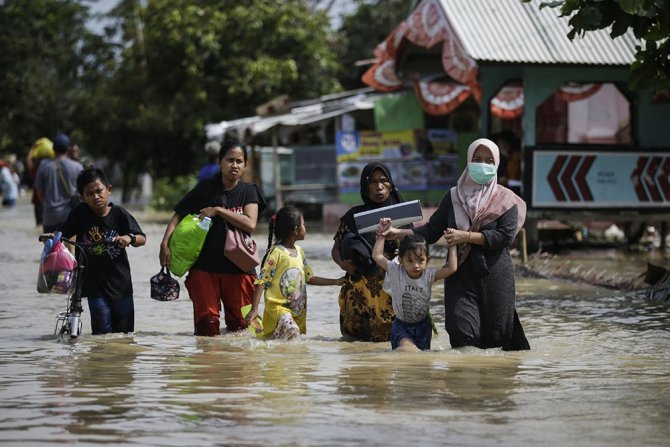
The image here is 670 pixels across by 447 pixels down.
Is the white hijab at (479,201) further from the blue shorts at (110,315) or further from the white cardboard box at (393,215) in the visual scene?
the blue shorts at (110,315)

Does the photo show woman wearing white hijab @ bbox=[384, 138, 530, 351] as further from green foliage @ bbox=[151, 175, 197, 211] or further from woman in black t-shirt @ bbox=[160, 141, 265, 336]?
green foliage @ bbox=[151, 175, 197, 211]

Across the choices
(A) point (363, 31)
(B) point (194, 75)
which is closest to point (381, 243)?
(B) point (194, 75)

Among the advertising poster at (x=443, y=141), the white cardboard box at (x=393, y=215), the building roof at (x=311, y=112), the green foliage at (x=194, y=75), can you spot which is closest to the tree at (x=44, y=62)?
the green foliage at (x=194, y=75)

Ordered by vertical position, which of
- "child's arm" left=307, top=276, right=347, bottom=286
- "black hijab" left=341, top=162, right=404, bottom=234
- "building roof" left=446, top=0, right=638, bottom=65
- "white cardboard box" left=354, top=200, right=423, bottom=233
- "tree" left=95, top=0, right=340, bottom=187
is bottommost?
"child's arm" left=307, top=276, right=347, bottom=286

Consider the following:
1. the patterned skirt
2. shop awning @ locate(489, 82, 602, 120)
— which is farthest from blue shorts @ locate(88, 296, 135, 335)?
shop awning @ locate(489, 82, 602, 120)

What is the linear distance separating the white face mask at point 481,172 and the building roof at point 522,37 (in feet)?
28.7

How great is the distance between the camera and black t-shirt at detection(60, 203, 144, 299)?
31.2ft

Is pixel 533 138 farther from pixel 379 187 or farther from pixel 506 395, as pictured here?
pixel 506 395

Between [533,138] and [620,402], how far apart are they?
448 inches

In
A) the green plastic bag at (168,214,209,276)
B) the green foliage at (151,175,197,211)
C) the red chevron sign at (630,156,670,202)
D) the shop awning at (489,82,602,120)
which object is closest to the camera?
Result: the green plastic bag at (168,214,209,276)

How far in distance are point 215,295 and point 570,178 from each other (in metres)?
9.32

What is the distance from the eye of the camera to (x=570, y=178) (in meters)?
18.0

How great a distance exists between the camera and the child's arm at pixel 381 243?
8656 mm

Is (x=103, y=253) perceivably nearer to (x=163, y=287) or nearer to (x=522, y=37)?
(x=163, y=287)
